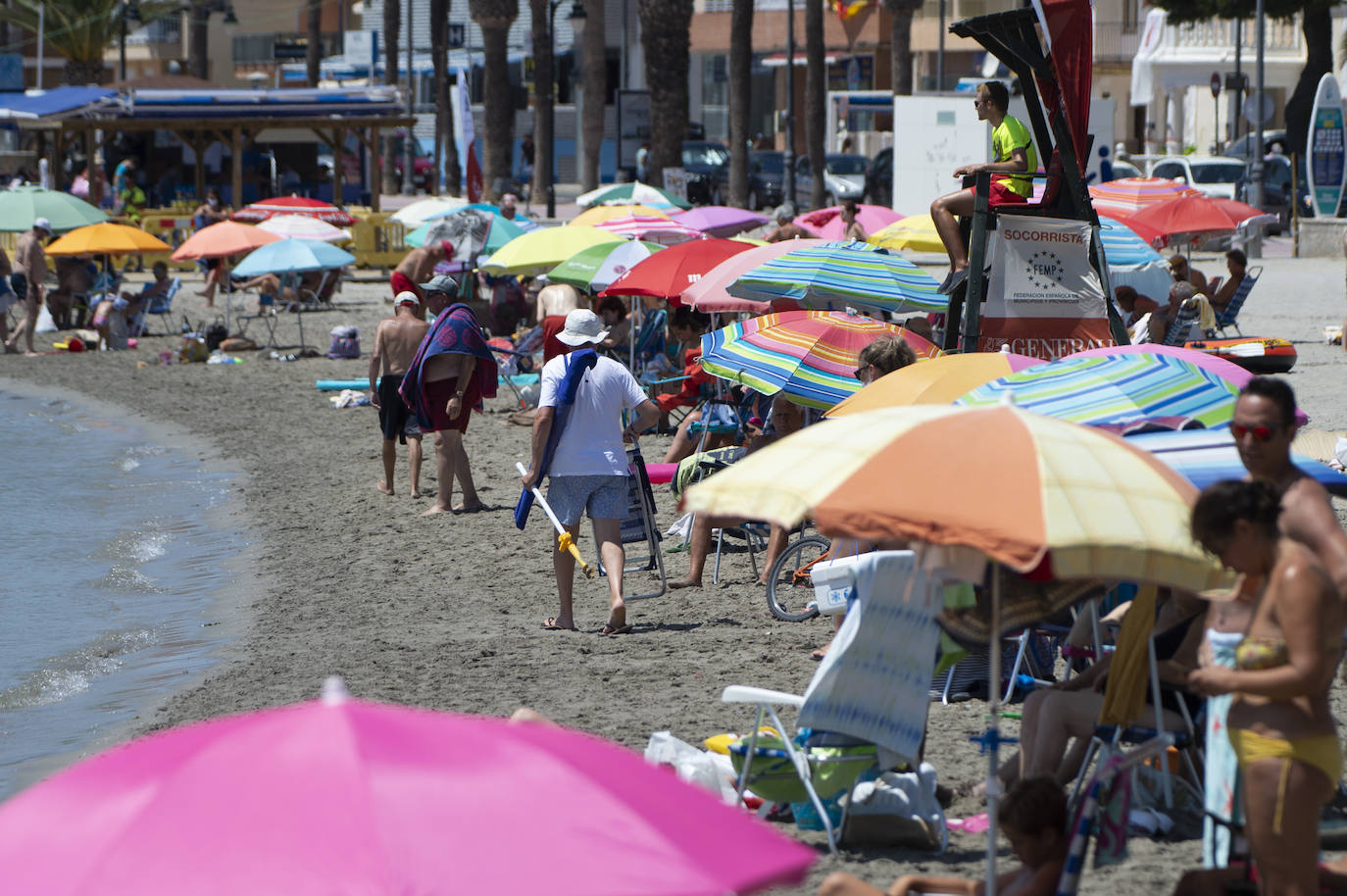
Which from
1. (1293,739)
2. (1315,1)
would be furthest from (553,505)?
(1315,1)

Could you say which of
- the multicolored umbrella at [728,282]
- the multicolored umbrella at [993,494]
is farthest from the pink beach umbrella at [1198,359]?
the multicolored umbrella at [728,282]

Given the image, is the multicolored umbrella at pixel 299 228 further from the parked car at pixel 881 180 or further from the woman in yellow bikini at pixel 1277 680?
the woman in yellow bikini at pixel 1277 680

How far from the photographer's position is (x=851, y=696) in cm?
512

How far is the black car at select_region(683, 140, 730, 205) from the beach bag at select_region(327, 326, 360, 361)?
18065 mm

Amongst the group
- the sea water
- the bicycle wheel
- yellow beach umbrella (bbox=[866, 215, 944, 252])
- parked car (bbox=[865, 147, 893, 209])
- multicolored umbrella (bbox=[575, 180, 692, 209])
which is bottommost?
the sea water

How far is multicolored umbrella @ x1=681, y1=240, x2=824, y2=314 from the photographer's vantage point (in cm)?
1145

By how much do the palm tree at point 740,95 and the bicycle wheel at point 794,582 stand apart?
24155mm

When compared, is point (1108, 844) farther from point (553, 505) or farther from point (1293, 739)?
point (553, 505)

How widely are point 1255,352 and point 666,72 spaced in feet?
62.6

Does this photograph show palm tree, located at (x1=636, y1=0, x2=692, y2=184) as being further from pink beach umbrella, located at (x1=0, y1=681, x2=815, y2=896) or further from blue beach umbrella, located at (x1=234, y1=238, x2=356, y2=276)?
pink beach umbrella, located at (x1=0, y1=681, x2=815, y2=896)

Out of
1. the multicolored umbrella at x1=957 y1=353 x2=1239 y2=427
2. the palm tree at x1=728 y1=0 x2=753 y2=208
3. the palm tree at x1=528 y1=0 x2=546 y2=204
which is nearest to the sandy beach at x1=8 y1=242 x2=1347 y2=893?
the multicolored umbrella at x1=957 y1=353 x2=1239 y2=427

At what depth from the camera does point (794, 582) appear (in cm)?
886

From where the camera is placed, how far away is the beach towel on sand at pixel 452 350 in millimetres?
10531

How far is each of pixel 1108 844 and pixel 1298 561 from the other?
1005 mm
